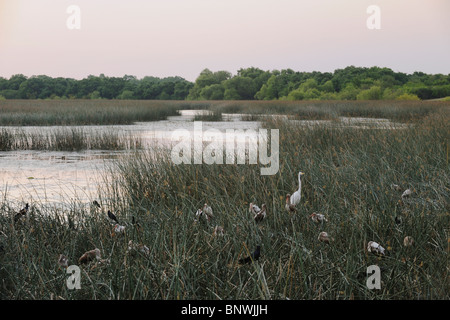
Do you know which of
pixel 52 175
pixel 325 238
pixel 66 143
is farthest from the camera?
pixel 66 143

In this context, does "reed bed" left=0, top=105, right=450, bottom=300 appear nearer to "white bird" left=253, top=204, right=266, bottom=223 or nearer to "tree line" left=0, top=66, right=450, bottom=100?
"white bird" left=253, top=204, right=266, bottom=223

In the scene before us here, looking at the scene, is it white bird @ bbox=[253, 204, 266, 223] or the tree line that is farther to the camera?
the tree line

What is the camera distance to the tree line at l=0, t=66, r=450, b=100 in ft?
144

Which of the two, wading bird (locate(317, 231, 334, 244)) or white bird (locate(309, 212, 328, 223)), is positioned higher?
white bird (locate(309, 212, 328, 223))

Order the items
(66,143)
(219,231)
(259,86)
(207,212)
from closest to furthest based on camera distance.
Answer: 1. (219,231)
2. (207,212)
3. (66,143)
4. (259,86)

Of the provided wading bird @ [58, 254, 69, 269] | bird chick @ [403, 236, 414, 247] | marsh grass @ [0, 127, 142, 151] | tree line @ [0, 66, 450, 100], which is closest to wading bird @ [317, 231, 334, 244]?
bird chick @ [403, 236, 414, 247]

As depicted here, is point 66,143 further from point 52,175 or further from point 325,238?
→ point 325,238

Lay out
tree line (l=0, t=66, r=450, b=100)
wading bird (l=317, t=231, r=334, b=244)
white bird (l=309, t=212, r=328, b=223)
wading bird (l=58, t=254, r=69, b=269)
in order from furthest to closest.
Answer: tree line (l=0, t=66, r=450, b=100) < white bird (l=309, t=212, r=328, b=223) < wading bird (l=317, t=231, r=334, b=244) < wading bird (l=58, t=254, r=69, b=269)

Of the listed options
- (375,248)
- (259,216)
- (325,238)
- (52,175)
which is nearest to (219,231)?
(259,216)

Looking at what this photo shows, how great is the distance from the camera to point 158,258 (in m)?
2.58

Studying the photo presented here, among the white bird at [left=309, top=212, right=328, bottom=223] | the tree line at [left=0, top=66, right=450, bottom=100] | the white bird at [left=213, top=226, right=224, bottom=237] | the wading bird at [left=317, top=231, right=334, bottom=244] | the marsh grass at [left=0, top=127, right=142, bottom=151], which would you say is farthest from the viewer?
the tree line at [left=0, top=66, right=450, bottom=100]

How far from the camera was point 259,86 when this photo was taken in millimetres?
65562

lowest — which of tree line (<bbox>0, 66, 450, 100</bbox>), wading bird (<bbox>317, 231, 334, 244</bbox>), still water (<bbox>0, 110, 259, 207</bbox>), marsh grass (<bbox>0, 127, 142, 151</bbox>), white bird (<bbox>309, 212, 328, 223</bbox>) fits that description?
still water (<bbox>0, 110, 259, 207</bbox>)
